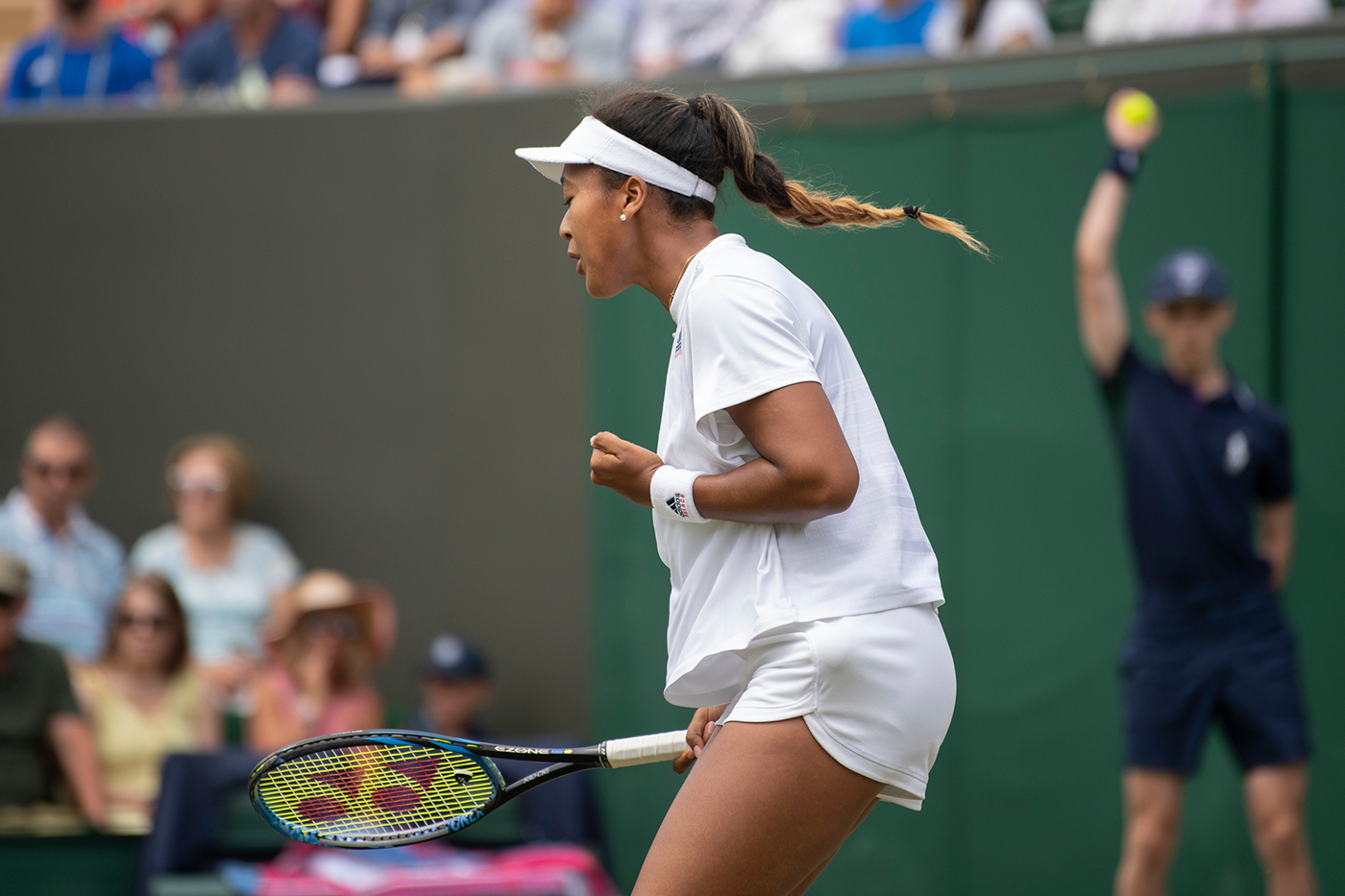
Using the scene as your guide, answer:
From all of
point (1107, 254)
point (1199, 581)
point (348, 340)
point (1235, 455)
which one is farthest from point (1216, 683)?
point (348, 340)

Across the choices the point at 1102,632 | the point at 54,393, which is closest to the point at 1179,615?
the point at 1102,632

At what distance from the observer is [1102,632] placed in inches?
220

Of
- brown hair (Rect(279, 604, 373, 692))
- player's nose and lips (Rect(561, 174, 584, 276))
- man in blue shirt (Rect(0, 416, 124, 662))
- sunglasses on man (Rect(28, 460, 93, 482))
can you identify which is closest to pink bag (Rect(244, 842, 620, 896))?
brown hair (Rect(279, 604, 373, 692))

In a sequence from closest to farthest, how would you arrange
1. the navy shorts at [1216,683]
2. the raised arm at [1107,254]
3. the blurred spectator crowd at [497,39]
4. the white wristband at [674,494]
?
the white wristband at [674,494]
the navy shorts at [1216,683]
the raised arm at [1107,254]
the blurred spectator crowd at [497,39]

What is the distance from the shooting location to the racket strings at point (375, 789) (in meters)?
2.50

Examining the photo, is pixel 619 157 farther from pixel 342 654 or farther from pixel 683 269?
pixel 342 654

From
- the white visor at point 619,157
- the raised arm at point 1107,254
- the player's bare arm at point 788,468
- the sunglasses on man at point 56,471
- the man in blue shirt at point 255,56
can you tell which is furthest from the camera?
the man in blue shirt at point 255,56

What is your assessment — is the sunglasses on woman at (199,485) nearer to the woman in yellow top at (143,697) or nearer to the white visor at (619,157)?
the woman in yellow top at (143,697)

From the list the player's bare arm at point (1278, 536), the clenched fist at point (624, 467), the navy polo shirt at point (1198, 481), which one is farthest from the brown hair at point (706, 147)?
the player's bare arm at point (1278, 536)

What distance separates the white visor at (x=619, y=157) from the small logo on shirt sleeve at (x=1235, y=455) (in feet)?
10.2

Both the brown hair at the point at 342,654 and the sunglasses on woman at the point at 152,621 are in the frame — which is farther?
the brown hair at the point at 342,654

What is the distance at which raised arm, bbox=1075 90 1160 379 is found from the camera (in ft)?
16.8

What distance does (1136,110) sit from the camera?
5254mm

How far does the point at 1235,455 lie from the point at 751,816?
3297mm
